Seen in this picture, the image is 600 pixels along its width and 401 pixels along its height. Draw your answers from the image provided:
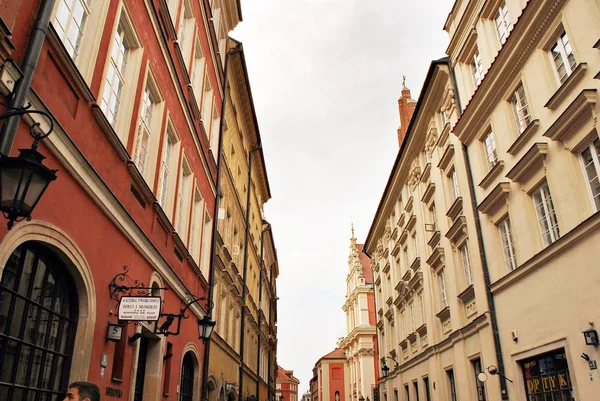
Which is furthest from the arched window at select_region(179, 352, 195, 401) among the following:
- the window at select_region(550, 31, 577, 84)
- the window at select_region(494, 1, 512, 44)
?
the window at select_region(494, 1, 512, 44)

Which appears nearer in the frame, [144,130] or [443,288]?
[144,130]

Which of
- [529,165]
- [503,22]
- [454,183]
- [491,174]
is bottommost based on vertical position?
[529,165]

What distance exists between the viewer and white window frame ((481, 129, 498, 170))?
1466 centimetres

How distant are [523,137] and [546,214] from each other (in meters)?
1.97

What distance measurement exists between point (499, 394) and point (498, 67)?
883 centimetres

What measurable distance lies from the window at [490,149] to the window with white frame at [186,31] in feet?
29.4

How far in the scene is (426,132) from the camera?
72.7 feet

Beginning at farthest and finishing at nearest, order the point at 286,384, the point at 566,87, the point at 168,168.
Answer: the point at 286,384 < the point at 168,168 < the point at 566,87

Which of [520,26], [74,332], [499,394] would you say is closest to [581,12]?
[520,26]

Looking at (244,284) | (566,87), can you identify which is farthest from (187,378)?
(566,87)

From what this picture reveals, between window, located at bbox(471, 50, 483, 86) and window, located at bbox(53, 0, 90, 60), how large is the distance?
12.4 meters

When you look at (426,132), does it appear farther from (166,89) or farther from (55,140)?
(55,140)

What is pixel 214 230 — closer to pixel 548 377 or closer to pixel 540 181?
pixel 540 181

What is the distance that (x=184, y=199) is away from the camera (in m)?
13.1
